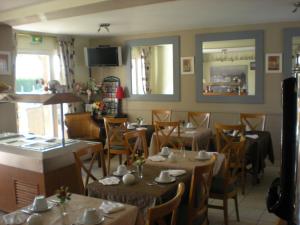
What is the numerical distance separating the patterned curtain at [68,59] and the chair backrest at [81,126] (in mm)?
503

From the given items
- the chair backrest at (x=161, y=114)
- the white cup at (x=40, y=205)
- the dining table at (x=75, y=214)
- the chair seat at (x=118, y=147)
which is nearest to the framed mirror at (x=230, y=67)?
the chair backrest at (x=161, y=114)

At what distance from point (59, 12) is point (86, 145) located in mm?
1579

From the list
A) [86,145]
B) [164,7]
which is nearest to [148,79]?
[164,7]

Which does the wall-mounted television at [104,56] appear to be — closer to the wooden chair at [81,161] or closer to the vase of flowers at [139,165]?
the wooden chair at [81,161]

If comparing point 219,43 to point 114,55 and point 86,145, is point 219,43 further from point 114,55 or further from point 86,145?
point 86,145

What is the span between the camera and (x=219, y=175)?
3.65 meters

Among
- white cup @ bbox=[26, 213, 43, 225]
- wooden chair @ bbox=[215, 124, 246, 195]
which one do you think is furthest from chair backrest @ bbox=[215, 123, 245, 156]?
white cup @ bbox=[26, 213, 43, 225]

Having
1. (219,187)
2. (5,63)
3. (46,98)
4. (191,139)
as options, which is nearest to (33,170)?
(46,98)

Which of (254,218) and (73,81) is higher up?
(73,81)

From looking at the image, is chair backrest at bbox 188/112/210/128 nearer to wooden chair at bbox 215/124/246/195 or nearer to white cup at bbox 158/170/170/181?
wooden chair at bbox 215/124/246/195

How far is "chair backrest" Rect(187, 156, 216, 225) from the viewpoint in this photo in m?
2.71

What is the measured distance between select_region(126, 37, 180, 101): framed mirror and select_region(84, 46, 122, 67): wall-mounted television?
0.23 m

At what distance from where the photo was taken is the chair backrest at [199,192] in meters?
2.71

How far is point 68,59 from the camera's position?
22.2 ft
